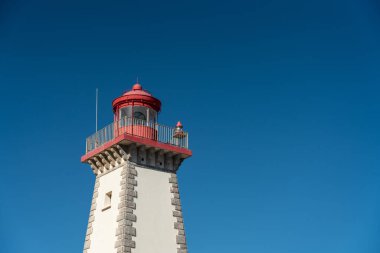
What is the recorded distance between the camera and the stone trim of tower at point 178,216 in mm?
20406

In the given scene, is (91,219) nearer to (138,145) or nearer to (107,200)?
(107,200)

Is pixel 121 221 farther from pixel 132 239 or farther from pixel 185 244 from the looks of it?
pixel 185 244

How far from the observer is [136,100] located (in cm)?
2138

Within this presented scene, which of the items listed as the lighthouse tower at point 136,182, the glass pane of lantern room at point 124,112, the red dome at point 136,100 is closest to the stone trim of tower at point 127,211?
the lighthouse tower at point 136,182

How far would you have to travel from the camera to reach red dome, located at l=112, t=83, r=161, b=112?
70.1 feet

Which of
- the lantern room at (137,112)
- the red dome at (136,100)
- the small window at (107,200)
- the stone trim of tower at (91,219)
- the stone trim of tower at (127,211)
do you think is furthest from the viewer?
the red dome at (136,100)

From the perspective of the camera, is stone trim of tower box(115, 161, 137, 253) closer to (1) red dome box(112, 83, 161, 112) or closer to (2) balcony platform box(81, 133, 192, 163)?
(2) balcony platform box(81, 133, 192, 163)

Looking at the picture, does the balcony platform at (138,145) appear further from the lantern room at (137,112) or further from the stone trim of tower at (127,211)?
the stone trim of tower at (127,211)

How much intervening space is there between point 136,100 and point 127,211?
3706 mm

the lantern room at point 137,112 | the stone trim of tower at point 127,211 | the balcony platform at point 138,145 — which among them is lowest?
the stone trim of tower at point 127,211

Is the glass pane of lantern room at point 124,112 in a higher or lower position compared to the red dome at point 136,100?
lower

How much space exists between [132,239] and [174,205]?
2200 mm

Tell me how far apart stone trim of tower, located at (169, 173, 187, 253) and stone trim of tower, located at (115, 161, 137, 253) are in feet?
4.87

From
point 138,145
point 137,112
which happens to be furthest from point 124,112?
point 138,145
